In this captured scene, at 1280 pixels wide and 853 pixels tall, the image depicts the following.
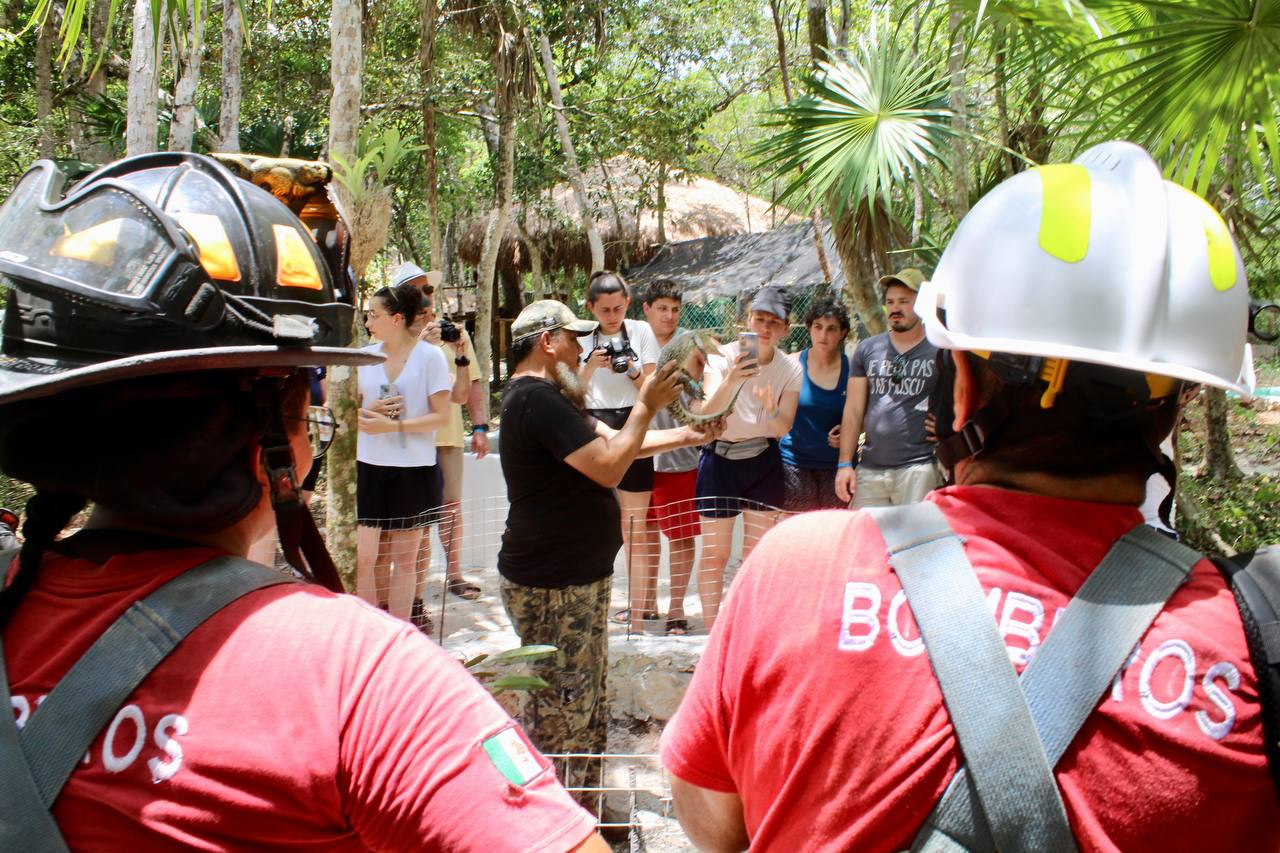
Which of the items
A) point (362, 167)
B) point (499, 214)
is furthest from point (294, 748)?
point (499, 214)

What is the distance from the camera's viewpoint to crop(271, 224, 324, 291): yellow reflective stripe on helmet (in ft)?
3.87

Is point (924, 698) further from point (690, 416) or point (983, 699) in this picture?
point (690, 416)

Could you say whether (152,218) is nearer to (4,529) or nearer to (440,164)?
(4,529)

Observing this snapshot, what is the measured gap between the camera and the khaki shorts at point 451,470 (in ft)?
19.8

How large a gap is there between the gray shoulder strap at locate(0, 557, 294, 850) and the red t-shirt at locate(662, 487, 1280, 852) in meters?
0.61

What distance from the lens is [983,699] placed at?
1.00m

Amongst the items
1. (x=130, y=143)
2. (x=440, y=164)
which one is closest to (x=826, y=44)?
(x=130, y=143)

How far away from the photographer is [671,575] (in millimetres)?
5262

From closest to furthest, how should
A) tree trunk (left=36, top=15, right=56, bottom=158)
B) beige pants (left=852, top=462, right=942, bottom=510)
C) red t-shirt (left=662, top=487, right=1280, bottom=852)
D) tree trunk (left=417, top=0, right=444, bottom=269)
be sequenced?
red t-shirt (left=662, top=487, right=1280, bottom=852) < beige pants (left=852, top=462, right=942, bottom=510) < tree trunk (left=417, top=0, right=444, bottom=269) < tree trunk (left=36, top=15, right=56, bottom=158)

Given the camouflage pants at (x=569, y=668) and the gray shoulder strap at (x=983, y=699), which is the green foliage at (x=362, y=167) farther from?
the gray shoulder strap at (x=983, y=699)

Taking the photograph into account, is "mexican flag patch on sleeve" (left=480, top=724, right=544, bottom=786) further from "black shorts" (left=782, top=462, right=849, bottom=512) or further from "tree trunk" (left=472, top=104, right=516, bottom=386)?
"tree trunk" (left=472, top=104, right=516, bottom=386)

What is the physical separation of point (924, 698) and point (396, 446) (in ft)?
14.3

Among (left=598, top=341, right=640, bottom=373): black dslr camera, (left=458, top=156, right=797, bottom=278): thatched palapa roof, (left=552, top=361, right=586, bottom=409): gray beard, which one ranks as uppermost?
(left=458, top=156, right=797, bottom=278): thatched palapa roof

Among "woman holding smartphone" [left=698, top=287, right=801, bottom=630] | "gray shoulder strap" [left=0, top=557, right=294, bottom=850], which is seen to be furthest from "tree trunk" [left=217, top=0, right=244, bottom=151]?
"gray shoulder strap" [left=0, top=557, right=294, bottom=850]
